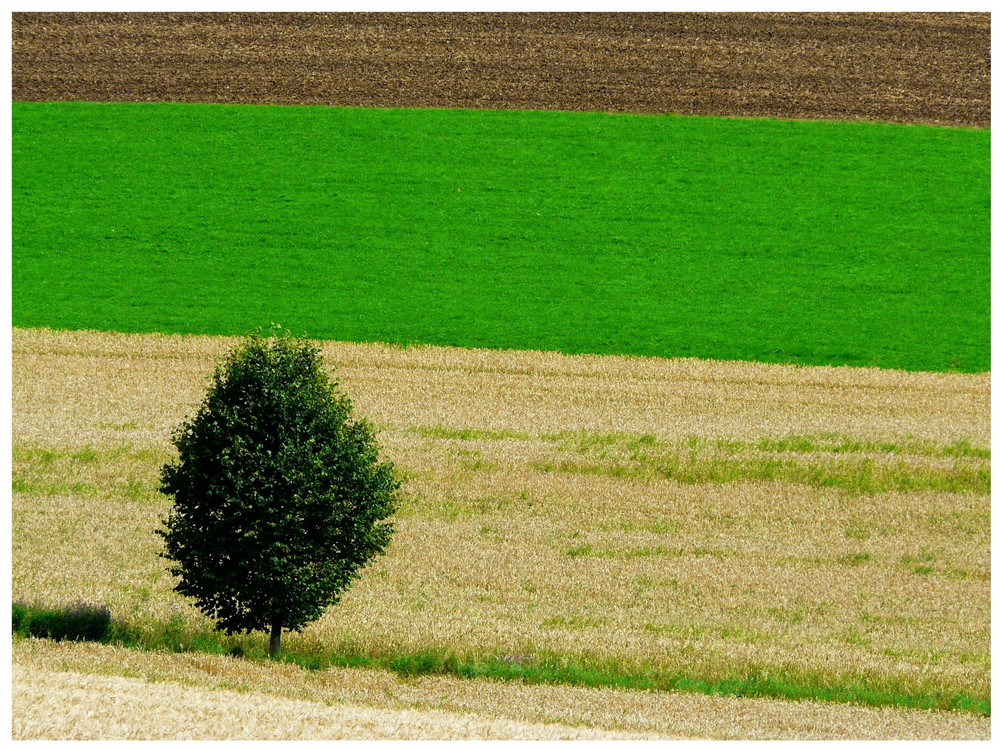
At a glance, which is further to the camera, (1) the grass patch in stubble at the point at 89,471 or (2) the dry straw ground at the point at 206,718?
(1) the grass patch in stubble at the point at 89,471

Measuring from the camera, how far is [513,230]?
46.8 metres

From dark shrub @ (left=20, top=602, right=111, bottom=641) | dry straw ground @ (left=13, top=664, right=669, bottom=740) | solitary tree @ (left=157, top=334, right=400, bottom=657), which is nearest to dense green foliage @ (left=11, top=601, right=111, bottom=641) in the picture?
dark shrub @ (left=20, top=602, right=111, bottom=641)

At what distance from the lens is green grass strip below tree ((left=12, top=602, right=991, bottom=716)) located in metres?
16.7

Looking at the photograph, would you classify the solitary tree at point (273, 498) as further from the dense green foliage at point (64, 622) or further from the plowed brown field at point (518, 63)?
the plowed brown field at point (518, 63)

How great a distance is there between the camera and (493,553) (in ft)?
75.1

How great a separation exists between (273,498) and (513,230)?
29.9 meters

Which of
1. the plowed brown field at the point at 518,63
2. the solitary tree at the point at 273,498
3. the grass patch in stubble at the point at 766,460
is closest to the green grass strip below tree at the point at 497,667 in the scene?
the solitary tree at the point at 273,498

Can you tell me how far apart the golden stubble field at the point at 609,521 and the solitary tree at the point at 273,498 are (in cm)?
113

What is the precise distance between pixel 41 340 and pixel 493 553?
21132mm

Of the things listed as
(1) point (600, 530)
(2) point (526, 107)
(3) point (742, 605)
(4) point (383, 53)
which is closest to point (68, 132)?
(4) point (383, 53)

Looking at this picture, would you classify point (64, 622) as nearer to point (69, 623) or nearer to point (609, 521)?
point (69, 623)

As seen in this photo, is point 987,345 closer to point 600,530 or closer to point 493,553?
point 600,530

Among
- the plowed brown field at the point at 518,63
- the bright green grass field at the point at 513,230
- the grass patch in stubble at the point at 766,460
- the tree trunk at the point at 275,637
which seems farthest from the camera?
the plowed brown field at the point at 518,63

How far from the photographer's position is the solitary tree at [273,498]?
18203mm
